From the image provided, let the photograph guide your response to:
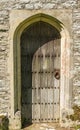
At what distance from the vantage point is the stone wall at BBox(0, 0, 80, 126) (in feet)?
17.7

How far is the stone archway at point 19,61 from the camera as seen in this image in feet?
18.4

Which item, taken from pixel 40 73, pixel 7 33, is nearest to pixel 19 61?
pixel 40 73

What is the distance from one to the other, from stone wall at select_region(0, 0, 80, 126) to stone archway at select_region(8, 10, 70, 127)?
0.14m

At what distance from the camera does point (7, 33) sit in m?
5.50

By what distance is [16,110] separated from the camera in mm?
5855

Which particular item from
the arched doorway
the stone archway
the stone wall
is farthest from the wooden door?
the stone wall

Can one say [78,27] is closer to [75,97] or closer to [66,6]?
[66,6]

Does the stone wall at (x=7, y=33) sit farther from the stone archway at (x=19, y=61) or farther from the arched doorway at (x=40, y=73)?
the arched doorway at (x=40, y=73)

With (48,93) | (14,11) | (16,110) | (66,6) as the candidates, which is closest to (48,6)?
(66,6)

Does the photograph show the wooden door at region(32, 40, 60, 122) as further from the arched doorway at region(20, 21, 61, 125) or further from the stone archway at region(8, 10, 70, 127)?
the stone archway at region(8, 10, 70, 127)

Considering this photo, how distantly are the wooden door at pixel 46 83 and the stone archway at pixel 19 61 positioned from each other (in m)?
0.21

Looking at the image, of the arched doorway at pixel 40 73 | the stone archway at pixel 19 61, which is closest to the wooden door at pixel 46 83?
the arched doorway at pixel 40 73

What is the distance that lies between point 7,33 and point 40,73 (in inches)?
49.8

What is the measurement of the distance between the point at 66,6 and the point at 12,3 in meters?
1.17
